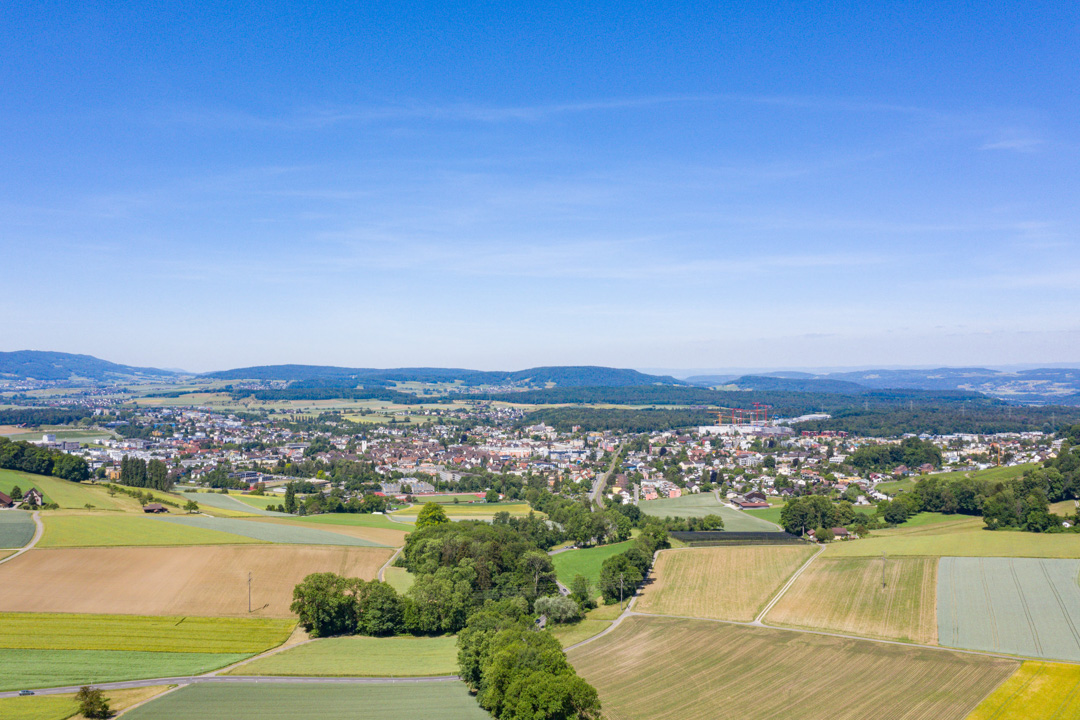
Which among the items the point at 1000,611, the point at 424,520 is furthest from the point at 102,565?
the point at 1000,611

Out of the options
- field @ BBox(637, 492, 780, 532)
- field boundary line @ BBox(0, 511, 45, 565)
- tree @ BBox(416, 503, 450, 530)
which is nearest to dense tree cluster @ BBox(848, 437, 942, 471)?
field @ BBox(637, 492, 780, 532)

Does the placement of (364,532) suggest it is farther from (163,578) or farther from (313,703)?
(313,703)

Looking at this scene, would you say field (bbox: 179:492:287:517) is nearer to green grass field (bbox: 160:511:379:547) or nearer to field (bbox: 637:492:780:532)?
green grass field (bbox: 160:511:379:547)

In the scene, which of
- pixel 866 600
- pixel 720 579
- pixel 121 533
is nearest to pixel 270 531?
pixel 121 533

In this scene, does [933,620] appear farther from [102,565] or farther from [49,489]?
[49,489]

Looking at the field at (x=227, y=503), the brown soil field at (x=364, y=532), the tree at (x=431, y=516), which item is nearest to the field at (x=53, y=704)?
the brown soil field at (x=364, y=532)
